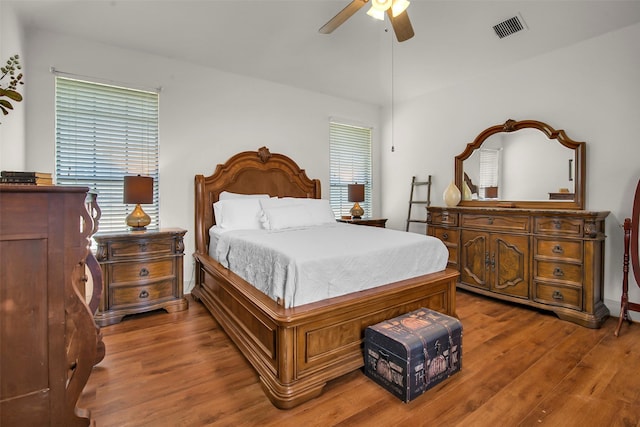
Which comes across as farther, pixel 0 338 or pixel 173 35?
pixel 173 35

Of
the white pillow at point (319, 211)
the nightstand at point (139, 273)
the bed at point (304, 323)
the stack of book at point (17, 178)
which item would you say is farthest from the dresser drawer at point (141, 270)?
the white pillow at point (319, 211)

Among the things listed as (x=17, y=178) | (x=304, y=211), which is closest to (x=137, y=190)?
(x=17, y=178)

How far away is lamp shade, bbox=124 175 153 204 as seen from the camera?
304 cm

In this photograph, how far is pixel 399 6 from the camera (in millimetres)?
2156

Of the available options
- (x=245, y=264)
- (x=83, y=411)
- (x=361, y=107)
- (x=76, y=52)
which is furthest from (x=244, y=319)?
(x=361, y=107)

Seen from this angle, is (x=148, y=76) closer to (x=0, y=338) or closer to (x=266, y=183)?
(x=266, y=183)

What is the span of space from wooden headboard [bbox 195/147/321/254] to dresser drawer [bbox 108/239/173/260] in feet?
1.72

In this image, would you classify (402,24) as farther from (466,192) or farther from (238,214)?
(466,192)

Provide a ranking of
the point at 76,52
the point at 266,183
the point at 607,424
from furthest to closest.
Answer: the point at 266,183
the point at 76,52
the point at 607,424

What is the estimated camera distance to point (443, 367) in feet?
6.39

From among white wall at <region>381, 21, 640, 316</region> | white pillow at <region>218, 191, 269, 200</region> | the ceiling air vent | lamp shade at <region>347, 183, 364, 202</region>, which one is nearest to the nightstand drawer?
white wall at <region>381, 21, 640, 316</region>

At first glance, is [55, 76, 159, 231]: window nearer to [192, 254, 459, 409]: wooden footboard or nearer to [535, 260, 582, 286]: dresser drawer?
[192, 254, 459, 409]: wooden footboard

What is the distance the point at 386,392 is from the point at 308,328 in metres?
0.61

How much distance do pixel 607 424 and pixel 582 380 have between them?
429 millimetres
